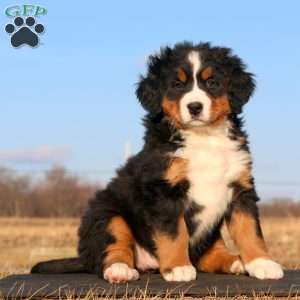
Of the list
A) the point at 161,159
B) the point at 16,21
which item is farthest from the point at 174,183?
the point at 16,21

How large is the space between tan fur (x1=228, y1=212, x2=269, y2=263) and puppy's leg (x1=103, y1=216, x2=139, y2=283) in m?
0.98

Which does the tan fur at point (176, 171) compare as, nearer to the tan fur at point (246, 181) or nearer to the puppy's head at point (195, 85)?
the puppy's head at point (195, 85)

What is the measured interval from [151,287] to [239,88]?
2.10 metres

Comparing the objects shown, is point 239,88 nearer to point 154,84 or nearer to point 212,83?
point 212,83

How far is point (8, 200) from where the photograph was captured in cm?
2981

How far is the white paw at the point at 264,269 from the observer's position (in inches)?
219

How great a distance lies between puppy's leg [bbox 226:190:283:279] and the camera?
561 cm

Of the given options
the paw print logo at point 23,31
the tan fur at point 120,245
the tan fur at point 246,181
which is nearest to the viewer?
the tan fur at point 120,245

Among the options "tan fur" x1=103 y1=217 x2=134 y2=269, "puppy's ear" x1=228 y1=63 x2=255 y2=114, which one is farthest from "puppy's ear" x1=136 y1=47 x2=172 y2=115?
"tan fur" x1=103 y1=217 x2=134 y2=269

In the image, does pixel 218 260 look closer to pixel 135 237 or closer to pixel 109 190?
pixel 135 237

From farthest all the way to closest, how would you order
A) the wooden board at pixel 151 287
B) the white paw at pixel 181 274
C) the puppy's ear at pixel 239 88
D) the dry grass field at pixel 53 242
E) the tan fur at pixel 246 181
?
1. the dry grass field at pixel 53 242
2. the puppy's ear at pixel 239 88
3. the tan fur at pixel 246 181
4. the white paw at pixel 181 274
5. the wooden board at pixel 151 287

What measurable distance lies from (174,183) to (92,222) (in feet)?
3.24

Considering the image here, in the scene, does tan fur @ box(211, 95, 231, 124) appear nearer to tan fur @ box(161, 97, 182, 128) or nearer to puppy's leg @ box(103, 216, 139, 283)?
tan fur @ box(161, 97, 182, 128)

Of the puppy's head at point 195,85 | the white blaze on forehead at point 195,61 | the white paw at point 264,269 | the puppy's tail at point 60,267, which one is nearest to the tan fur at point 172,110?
the puppy's head at point 195,85
